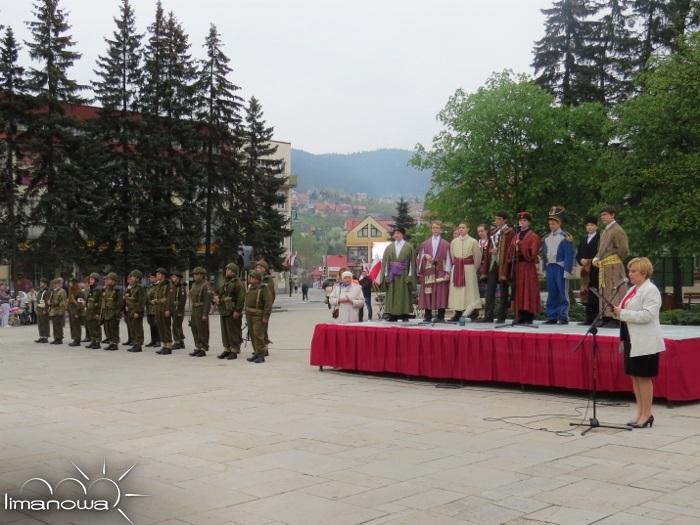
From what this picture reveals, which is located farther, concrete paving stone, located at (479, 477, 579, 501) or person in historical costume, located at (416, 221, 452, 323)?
person in historical costume, located at (416, 221, 452, 323)

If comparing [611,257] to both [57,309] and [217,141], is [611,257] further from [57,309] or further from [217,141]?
[217,141]

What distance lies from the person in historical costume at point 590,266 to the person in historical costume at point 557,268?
Result: 0.97 feet

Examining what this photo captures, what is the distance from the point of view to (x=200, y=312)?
17.2m

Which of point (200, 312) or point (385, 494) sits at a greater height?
point (200, 312)

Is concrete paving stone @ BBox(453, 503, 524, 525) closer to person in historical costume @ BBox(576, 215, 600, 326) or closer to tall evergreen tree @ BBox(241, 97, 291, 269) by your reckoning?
person in historical costume @ BBox(576, 215, 600, 326)

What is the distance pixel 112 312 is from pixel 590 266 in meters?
12.6

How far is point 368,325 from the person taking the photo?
44.4ft

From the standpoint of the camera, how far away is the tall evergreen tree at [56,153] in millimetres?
36250

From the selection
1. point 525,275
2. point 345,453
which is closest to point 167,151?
point 525,275

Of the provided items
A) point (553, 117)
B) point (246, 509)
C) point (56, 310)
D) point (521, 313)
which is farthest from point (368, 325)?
point (553, 117)

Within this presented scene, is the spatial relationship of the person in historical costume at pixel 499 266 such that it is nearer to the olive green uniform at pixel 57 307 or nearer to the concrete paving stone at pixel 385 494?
the concrete paving stone at pixel 385 494
